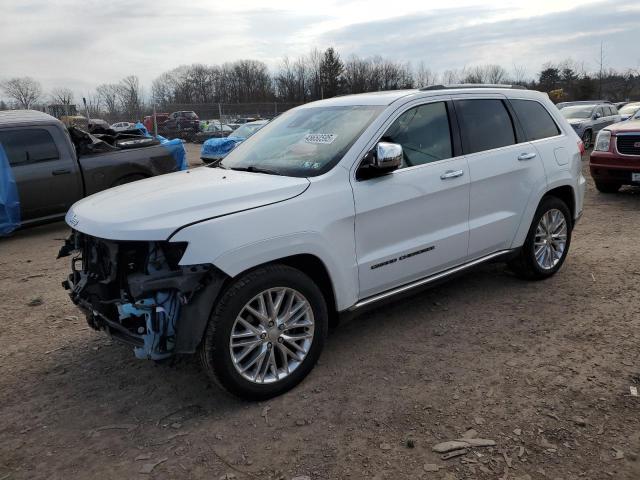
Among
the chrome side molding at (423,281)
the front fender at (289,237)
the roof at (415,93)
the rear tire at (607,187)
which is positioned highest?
the roof at (415,93)

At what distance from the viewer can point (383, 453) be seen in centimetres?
281

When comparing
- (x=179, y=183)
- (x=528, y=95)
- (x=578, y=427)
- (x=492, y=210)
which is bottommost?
(x=578, y=427)

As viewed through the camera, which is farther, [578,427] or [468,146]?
[468,146]

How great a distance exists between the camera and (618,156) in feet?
30.1

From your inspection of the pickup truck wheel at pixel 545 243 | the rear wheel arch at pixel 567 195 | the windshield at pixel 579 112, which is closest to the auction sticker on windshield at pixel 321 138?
the pickup truck wheel at pixel 545 243

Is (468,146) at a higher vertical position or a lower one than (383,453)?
higher

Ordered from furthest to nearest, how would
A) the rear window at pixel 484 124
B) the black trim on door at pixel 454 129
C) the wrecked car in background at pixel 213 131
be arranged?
the wrecked car in background at pixel 213 131 < the rear window at pixel 484 124 < the black trim on door at pixel 454 129

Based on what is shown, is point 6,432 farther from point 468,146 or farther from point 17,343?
point 468,146

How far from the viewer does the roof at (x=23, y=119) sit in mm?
7837

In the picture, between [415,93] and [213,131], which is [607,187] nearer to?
[415,93]

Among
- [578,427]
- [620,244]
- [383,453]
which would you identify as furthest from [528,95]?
[383,453]

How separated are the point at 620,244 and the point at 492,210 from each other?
9.71 feet

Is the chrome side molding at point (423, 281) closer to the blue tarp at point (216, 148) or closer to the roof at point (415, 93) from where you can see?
the roof at point (415, 93)

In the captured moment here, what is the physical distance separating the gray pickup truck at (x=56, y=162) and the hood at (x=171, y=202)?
4.79 metres
